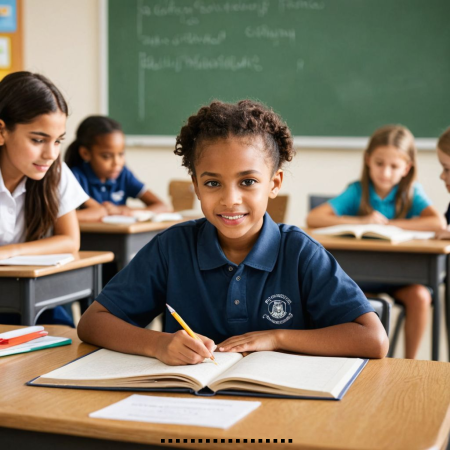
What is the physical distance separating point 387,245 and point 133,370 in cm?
183

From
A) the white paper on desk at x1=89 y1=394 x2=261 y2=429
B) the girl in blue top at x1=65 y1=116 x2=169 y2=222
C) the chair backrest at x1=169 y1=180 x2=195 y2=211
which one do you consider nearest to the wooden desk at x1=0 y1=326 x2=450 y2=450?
the white paper on desk at x1=89 y1=394 x2=261 y2=429

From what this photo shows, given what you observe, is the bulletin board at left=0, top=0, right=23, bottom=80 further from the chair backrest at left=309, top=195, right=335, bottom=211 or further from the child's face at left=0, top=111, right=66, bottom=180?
the child's face at left=0, top=111, right=66, bottom=180

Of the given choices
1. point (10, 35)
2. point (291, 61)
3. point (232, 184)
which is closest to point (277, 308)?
point (232, 184)

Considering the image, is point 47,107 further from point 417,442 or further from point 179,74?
point 179,74

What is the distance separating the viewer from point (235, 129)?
1371 mm

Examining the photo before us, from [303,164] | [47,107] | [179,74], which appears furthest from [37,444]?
[179,74]

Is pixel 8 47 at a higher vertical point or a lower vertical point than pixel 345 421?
higher

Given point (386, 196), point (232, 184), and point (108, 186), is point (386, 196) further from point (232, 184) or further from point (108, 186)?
point (232, 184)

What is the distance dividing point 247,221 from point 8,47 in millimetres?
4392

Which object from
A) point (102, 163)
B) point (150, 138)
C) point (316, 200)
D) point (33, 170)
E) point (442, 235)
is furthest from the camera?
point (150, 138)

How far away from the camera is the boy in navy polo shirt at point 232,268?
1.30 meters

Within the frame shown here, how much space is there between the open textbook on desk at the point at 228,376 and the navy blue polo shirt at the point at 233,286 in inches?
7.8

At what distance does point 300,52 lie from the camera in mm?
4590

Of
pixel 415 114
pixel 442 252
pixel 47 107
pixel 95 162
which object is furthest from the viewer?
pixel 415 114
